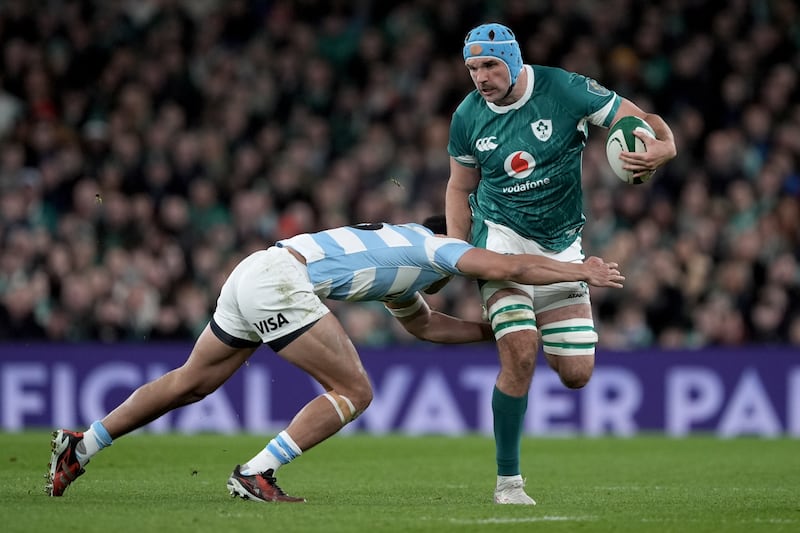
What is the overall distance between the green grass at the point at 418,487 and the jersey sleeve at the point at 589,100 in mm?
2314

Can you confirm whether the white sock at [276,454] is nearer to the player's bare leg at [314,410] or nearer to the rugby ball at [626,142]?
the player's bare leg at [314,410]

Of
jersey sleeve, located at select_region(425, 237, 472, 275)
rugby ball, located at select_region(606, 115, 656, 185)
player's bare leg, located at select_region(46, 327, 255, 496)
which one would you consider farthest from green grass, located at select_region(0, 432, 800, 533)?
rugby ball, located at select_region(606, 115, 656, 185)

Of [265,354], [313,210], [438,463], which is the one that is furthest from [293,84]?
[438,463]

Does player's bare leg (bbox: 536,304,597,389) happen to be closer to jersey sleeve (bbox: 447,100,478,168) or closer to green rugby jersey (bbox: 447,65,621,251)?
green rugby jersey (bbox: 447,65,621,251)

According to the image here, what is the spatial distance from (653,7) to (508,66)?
11.4m

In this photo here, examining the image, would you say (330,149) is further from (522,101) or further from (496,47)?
(496,47)

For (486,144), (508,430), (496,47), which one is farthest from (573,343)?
(496,47)

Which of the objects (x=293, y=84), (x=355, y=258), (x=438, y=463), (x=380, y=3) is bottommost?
(x=438, y=463)

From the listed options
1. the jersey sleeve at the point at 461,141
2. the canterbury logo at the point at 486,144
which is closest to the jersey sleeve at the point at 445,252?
the canterbury logo at the point at 486,144

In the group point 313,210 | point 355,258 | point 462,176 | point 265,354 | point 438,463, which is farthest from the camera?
point 313,210

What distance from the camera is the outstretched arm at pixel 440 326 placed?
8.82 m

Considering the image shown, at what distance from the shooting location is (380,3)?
1991cm

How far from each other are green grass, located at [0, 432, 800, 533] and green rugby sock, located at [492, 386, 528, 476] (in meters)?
0.25

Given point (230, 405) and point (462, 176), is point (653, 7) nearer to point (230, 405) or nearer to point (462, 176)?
point (230, 405)
